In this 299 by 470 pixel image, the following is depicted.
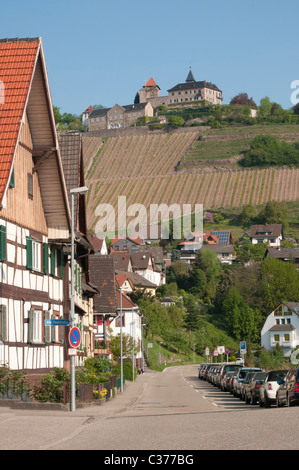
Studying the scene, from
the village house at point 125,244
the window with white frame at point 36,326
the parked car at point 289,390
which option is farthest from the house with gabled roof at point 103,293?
the village house at point 125,244

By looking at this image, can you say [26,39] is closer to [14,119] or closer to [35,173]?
[14,119]

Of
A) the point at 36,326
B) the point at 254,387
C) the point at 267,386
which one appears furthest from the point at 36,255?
the point at 267,386

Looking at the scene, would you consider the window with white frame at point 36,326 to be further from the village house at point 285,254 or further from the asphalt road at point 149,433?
the village house at point 285,254

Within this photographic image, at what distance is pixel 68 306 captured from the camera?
1363 inches

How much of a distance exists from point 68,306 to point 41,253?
4.87 metres

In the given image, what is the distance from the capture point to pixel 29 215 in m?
29.1

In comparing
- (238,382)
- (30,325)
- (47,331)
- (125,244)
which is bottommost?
(125,244)

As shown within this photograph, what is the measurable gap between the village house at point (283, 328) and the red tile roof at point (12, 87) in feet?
340

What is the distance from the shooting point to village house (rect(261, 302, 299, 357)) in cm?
12600

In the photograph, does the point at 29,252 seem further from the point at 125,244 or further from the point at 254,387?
the point at 125,244

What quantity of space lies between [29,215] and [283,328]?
102155 millimetres

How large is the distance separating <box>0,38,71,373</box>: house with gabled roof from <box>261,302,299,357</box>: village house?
95862mm
